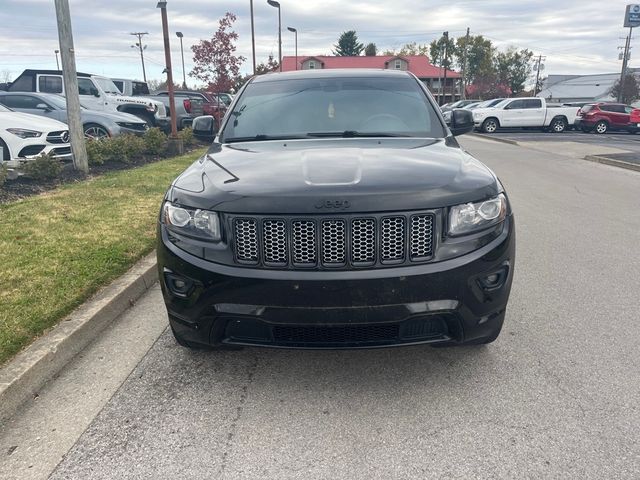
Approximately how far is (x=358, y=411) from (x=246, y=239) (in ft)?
3.52

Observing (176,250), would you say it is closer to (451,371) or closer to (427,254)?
(427,254)

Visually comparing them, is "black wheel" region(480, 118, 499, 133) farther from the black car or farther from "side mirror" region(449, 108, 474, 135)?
the black car

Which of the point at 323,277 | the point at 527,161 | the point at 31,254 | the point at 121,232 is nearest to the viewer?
the point at 323,277

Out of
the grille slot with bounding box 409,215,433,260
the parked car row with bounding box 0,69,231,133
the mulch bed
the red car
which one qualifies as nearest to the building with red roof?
the red car

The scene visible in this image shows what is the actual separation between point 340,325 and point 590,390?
1495 millimetres

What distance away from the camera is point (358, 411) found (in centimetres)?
272

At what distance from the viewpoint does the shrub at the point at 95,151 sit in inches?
402

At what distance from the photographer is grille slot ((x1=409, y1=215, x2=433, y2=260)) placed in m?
2.54

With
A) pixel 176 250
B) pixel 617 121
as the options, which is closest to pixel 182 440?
pixel 176 250

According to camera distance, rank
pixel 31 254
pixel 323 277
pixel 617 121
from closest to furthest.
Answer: pixel 323 277
pixel 31 254
pixel 617 121

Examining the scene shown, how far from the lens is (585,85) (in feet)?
277

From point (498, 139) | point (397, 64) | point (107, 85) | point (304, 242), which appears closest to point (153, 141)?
point (107, 85)

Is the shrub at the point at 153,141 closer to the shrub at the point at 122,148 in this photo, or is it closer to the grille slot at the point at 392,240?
the shrub at the point at 122,148

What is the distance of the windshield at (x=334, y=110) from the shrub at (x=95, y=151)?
22.4 feet
